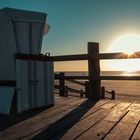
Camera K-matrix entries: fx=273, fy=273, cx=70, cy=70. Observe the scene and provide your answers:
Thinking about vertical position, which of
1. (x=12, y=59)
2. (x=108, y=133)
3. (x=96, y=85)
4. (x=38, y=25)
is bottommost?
(x=108, y=133)

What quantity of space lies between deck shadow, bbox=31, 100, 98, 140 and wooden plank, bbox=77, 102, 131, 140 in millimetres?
278

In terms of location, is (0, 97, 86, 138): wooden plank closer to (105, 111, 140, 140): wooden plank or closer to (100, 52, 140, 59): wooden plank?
(105, 111, 140, 140): wooden plank

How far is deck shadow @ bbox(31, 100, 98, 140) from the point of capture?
9.79 ft

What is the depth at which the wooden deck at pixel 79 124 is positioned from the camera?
2.95 meters

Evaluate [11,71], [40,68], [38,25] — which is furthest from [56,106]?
[38,25]

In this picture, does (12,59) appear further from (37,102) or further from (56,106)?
(56,106)

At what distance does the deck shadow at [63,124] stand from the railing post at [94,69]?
1004 millimetres

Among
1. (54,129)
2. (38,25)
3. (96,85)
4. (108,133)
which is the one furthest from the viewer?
(96,85)

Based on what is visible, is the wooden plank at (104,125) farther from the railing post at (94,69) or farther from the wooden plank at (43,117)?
the railing post at (94,69)

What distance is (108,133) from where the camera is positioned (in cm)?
301

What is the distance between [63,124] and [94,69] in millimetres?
2372

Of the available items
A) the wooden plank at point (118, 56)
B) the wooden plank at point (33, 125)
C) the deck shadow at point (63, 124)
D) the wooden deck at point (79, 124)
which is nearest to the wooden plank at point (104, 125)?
the wooden deck at point (79, 124)

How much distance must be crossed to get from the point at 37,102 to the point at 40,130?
1490mm

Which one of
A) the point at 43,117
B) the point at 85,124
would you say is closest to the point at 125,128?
the point at 85,124
